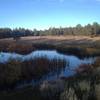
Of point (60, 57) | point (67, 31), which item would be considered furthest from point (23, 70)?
point (67, 31)

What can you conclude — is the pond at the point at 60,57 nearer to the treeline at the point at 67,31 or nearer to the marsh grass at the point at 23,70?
the marsh grass at the point at 23,70

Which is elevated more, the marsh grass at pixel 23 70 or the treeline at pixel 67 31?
the treeline at pixel 67 31

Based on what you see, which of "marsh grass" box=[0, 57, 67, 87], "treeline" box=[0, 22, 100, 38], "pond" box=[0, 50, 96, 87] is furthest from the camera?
"treeline" box=[0, 22, 100, 38]

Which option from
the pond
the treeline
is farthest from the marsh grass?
the treeline

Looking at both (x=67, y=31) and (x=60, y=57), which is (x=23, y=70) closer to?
(x=60, y=57)

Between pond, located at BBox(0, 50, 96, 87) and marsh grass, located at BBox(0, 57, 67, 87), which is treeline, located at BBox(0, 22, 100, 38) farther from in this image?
marsh grass, located at BBox(0, 57, 67, 87)

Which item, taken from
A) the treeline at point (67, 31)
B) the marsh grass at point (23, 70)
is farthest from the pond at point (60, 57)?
A: the treeline at point (67, 31)

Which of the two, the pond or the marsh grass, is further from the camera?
the pond

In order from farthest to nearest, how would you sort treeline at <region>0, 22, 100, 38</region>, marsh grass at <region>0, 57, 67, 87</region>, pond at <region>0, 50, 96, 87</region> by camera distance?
treeline at <region>0, 22, 100, 38</region>, pond at <region>0, 50, 96, 87</region>, marsh grass at <region>0, 57, 67, 87</region>

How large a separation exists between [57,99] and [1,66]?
13479mm

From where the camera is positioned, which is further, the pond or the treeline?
the treeline

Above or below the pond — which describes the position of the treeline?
above

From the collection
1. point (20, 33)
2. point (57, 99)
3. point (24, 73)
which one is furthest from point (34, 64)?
point (20, 33)

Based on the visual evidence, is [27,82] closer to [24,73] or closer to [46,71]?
[24,73]
